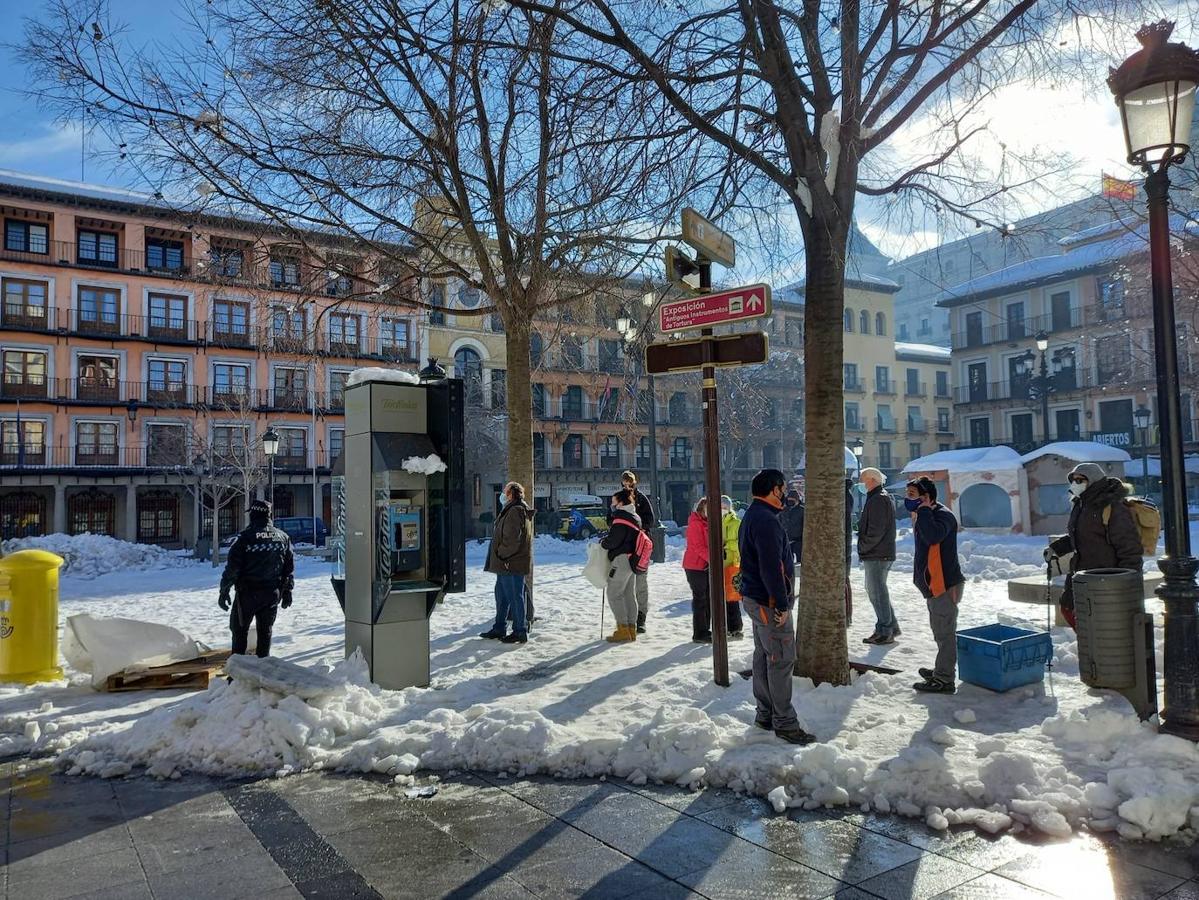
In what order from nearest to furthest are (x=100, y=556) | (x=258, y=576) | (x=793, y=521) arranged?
(x=258, y=576) → (x=793, y=521) → (x=100, y=556)

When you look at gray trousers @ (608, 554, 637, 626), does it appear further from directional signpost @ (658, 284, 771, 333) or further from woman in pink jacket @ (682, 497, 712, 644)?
directional signpost @ (658, 284, 771, 333)

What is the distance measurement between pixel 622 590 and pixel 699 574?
0.87 m

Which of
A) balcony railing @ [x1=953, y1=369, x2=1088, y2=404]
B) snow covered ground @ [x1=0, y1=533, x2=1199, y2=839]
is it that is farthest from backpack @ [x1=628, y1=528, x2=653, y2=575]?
balcony railing @ [x1=953, y1=369, x2=1088, y2=404]

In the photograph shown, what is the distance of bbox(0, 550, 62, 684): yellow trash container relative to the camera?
725 centimetres

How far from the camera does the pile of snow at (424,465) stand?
A: 277 inches

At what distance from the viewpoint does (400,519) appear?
23.4ft

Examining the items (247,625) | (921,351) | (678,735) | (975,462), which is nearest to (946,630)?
(678,735)

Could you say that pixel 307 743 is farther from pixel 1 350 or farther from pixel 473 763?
pixel 1 350

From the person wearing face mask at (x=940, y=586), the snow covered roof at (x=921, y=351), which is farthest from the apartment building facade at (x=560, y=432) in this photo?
the person wearing face mask at (x=940, y=586)

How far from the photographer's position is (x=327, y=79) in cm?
884

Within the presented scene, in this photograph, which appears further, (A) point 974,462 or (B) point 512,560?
(A) point 974,462

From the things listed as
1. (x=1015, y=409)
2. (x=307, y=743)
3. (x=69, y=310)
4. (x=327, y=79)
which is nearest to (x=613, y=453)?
(x=1015, y=409)

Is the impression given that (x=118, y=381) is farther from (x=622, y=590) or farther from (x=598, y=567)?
(x=622, y=590)

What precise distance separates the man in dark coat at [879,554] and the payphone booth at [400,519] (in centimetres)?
427
